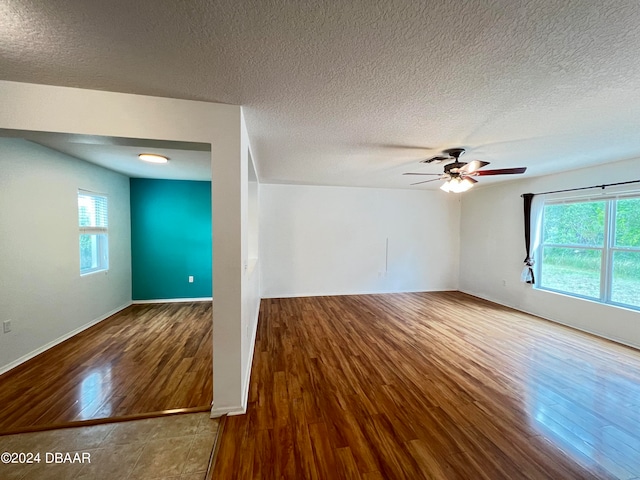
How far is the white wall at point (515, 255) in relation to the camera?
3170mm

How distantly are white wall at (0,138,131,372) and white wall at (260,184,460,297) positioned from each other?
276 centimetres

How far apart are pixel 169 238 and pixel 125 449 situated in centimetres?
373

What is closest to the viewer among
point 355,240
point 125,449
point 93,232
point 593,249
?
point 125,449

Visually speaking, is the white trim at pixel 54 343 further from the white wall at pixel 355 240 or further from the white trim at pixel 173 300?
the white wall at pixel 355 240

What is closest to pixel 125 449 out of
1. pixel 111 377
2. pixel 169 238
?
pixel 111 377

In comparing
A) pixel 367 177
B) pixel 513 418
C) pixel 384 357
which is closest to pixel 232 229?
pixel 384 357

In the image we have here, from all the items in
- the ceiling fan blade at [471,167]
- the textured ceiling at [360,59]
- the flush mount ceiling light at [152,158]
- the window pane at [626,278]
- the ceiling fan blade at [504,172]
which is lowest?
the window pane at [626,278]

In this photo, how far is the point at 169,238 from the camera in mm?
4598

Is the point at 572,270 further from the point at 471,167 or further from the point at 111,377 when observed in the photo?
the point at 111,377

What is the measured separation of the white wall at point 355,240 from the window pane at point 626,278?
9.17 ft

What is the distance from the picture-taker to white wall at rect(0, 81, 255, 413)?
1.55 metres

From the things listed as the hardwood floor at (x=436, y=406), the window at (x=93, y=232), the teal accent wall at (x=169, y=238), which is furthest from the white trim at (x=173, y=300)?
the hardwood floor at (x=436, y=406)

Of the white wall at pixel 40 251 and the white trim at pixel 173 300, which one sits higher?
the white wall at pixel 40 251

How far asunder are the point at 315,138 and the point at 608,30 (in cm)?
191
